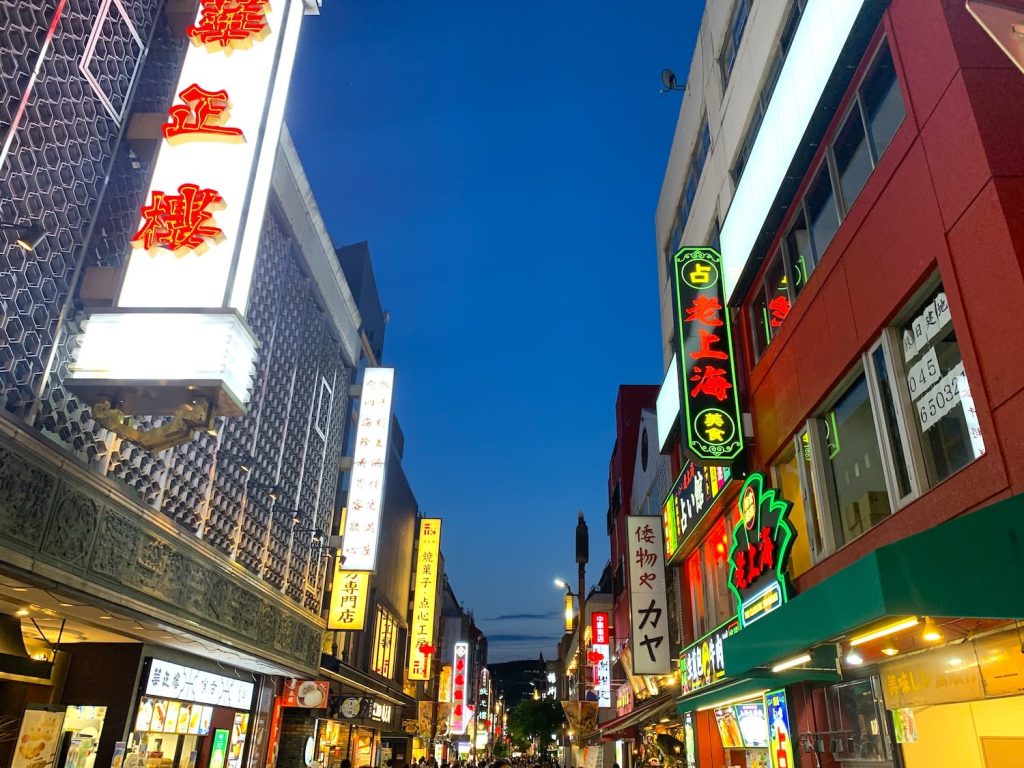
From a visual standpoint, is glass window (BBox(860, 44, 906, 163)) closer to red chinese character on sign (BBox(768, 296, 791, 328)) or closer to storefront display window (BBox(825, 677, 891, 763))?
red chinese character on sign (BBox(768, 296, 791, 328))

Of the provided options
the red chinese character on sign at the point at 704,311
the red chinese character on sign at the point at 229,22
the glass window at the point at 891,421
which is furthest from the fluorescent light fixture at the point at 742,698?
the red chinese character on sign at the point at 229,22

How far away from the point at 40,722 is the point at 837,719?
1131 centimetres

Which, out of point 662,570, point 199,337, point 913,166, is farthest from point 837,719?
point 662,570

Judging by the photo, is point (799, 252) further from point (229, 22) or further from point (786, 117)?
point (229, 22)

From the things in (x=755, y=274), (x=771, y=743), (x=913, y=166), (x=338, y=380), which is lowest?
(x=771, y=743)

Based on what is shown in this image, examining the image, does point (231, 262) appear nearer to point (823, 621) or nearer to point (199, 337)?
point (199, 337)

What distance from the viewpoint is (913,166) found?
7598 millimetres

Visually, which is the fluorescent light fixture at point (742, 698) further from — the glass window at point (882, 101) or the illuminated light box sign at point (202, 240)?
the illuminated light box sign at point (202, 240)

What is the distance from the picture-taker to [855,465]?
31.4 ft

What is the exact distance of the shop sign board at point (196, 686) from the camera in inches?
485

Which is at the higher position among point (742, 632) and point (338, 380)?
point (338, 380)

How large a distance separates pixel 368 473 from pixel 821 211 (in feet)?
49.2

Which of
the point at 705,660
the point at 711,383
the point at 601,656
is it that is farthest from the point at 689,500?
the point at 601,656

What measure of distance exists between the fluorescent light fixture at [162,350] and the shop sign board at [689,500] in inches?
367
